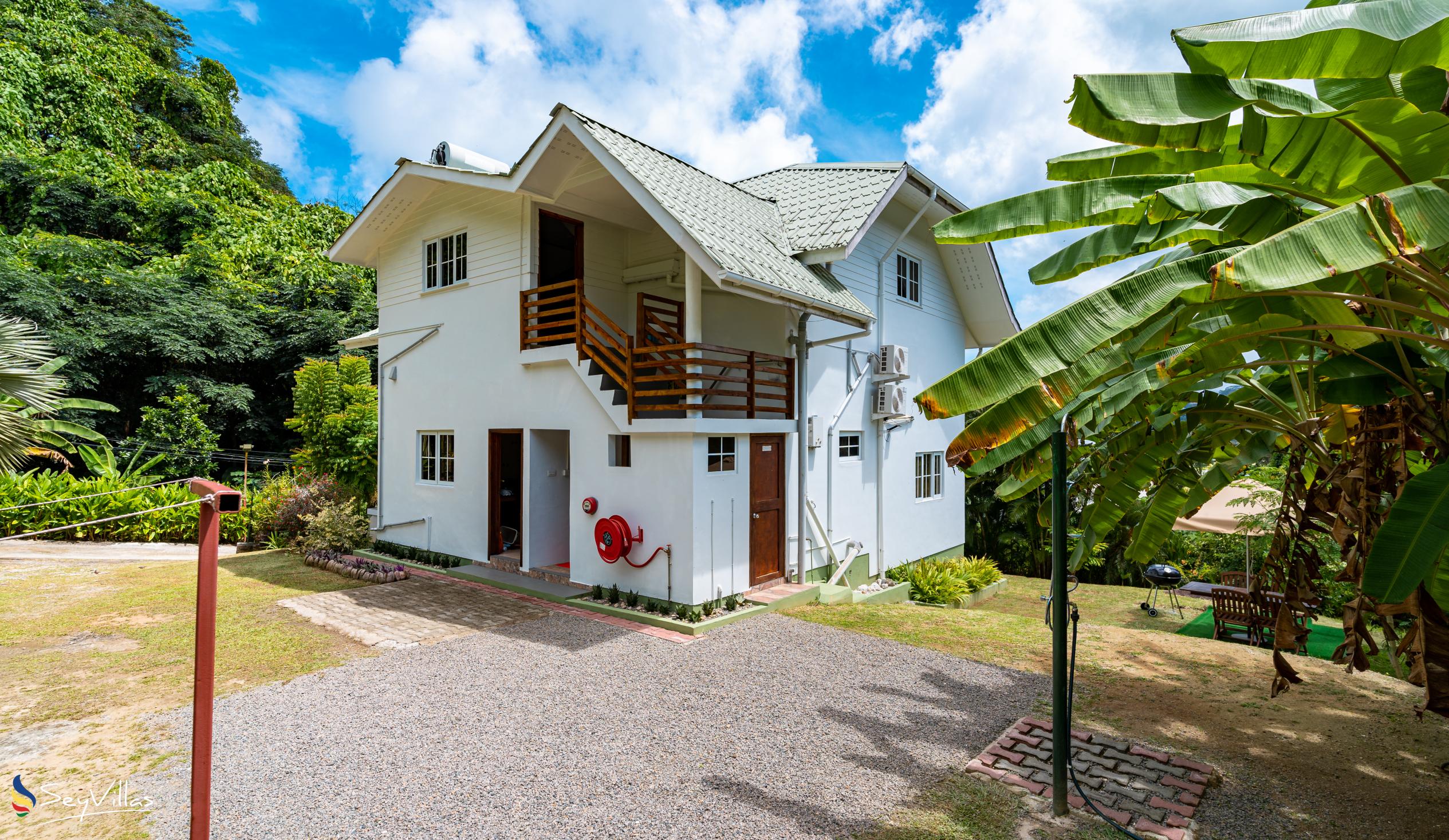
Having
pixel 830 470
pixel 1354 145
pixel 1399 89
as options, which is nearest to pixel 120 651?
pixel 830 470

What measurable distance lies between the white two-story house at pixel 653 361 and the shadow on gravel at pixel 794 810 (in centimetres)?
439

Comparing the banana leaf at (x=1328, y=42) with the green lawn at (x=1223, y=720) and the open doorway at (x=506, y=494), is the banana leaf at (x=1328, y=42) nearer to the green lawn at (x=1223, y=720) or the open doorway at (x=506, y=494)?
the green lawn at (x=1223, y=720)

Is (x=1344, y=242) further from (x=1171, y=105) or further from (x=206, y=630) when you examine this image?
(x=206, y=630)

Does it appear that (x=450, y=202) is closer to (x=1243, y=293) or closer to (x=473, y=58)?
(x=473, y=58)

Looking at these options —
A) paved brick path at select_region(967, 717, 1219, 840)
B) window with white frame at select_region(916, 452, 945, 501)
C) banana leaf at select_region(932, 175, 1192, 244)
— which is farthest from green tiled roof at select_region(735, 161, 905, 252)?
paved brick path at select_region(967, 717, 1219, 840)

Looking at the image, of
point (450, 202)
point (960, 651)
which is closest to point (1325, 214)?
point (960, 651)

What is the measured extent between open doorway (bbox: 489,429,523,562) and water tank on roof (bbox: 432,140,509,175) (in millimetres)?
4991

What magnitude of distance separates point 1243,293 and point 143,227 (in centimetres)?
3769

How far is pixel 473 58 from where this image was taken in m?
14.5

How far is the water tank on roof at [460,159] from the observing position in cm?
1277

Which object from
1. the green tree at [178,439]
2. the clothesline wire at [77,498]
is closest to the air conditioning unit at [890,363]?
the clothesline wire at [77,498]

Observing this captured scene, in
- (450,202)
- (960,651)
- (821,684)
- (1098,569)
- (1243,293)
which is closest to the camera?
(1243,293)

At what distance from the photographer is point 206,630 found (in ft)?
11.3

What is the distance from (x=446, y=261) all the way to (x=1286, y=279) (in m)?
13.0
